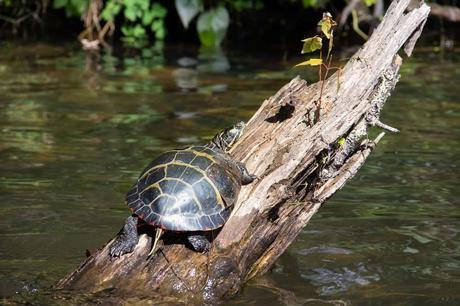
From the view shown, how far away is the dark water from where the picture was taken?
4.44 metres

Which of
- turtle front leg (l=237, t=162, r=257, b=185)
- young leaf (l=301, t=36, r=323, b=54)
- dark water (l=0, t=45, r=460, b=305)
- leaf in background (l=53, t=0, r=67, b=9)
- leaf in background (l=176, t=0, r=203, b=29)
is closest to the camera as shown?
turtle front leg (l=237, t=162, r=257, b=185)

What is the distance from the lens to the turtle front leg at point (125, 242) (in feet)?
12.5

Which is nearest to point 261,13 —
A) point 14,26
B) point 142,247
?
point 14,26

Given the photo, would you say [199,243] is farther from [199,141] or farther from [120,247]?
[199,141]

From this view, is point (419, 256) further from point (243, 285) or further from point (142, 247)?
point (142, 247)

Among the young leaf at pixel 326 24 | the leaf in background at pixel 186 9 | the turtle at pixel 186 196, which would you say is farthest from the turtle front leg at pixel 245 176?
the leaf in background at pixel 186 9

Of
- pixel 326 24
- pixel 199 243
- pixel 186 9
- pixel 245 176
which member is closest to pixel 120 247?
pixel 199 243

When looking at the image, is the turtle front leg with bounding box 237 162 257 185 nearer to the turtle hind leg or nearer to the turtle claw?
the turtle hind leg

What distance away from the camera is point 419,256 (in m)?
4.79

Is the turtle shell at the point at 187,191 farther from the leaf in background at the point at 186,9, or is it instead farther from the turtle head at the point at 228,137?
the leaf in background at the point at 186,9

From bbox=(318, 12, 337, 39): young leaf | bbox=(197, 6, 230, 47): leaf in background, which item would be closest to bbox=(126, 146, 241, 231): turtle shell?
bbox=(318, 12, 337, 39): young leaf

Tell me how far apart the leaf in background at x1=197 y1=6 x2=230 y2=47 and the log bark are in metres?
8.01

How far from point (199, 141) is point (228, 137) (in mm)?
2731

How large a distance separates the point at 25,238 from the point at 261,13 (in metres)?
9.43
